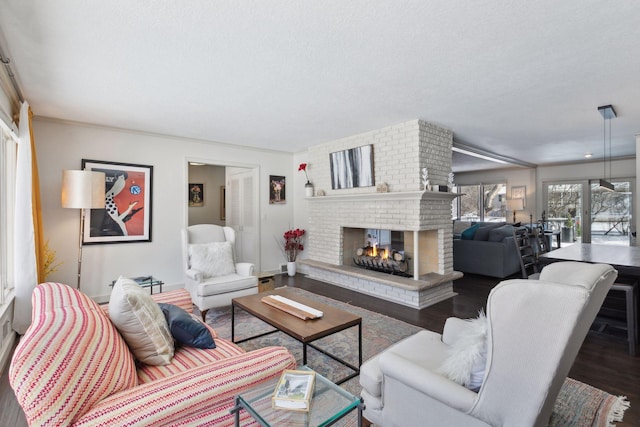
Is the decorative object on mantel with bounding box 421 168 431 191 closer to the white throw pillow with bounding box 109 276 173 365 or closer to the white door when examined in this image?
the white door

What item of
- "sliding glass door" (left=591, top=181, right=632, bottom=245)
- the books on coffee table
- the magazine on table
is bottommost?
the books on coffee table

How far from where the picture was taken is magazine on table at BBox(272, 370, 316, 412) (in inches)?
47.3

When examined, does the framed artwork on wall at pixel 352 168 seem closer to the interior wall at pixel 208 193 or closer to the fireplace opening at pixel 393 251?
the fireplace opening at pixel 393 251

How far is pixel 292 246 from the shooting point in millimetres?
5930

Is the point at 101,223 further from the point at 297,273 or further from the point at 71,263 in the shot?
the point at 297,273

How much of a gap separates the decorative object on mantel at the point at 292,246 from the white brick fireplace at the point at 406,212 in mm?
797

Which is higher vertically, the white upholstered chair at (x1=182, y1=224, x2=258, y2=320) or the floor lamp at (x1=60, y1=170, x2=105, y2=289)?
the floor lamp at (x1=60, y1=170, x2=105, y2=289)

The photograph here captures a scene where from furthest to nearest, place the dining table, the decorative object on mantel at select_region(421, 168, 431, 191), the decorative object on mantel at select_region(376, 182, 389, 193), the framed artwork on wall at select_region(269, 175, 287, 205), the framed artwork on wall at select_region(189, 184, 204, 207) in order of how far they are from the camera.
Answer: the framed artwork on wall at select_region(189, 184, 204, 207) < the framed artwork on wall at select_region(269, 175, 287, 205) < the decorative object on mantel at select_region(376, 182, 389, 193) < the decorative object on mantel at select_region(421, 168, 431, 191) < the dining table

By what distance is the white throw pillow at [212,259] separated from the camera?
3816 mm

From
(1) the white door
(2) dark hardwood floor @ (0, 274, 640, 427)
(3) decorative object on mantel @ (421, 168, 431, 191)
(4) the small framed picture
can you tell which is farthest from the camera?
(4) the small framed picture

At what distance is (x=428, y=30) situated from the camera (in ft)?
6.58

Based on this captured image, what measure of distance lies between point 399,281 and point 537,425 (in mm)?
2836

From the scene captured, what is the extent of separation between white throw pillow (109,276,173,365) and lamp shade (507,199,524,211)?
9.53 meters

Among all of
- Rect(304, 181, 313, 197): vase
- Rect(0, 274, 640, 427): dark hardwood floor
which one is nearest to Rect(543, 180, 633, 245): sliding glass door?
Rect(0, 274, 640, 427): dark hardwood floor
